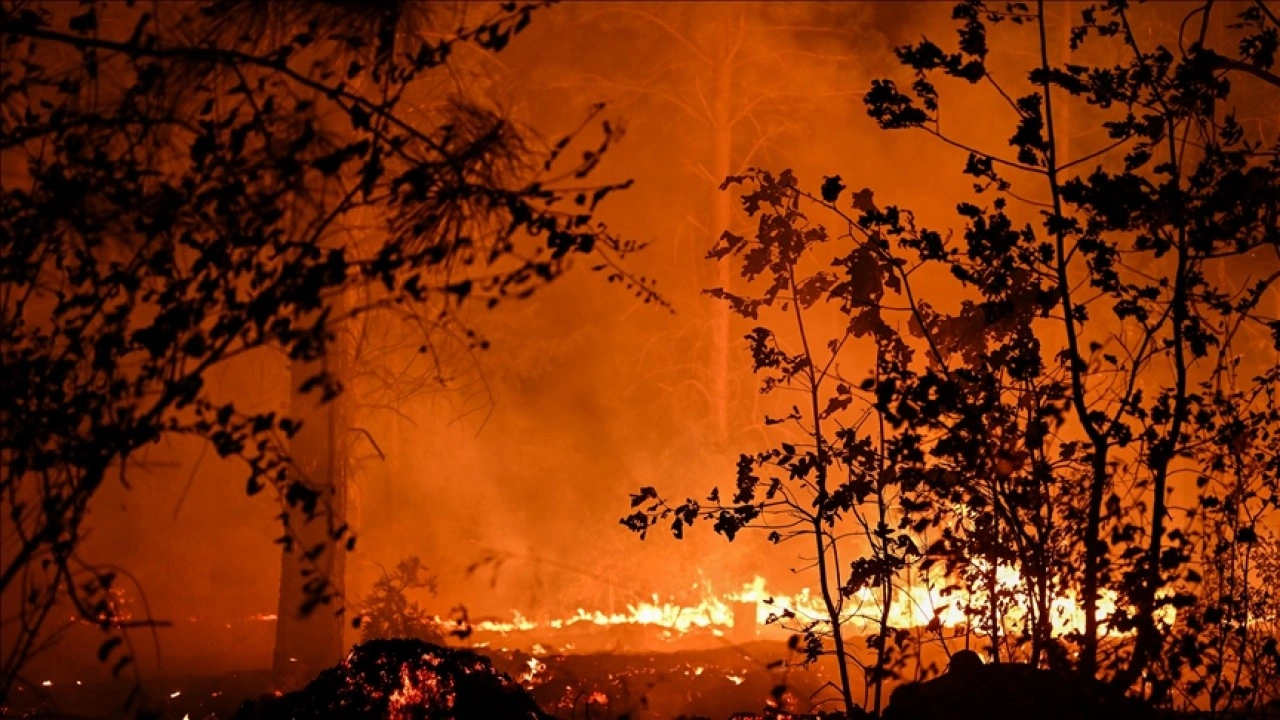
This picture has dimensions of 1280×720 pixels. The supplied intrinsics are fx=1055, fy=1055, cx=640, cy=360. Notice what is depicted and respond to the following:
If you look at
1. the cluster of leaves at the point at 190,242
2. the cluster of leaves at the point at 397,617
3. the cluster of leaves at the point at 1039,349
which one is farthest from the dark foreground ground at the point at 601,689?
the cluster of leaves at the point at 190,242

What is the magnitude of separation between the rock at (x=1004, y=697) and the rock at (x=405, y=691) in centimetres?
213

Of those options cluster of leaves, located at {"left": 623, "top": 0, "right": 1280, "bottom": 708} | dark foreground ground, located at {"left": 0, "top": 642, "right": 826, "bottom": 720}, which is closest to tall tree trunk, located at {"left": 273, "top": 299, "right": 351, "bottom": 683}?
dark foreground ground, located at {"left": 0, "top": 642, "right": 826, "bottom": 720}

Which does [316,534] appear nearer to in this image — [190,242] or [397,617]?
[397,617]

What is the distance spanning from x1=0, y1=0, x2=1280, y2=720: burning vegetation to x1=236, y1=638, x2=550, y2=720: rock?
1.0 inches

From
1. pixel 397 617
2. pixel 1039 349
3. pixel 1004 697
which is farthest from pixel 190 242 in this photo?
pixel 397 617

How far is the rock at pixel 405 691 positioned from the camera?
548 cm

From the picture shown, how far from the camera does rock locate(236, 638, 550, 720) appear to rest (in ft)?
18.0

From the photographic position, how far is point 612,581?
21.3 metres

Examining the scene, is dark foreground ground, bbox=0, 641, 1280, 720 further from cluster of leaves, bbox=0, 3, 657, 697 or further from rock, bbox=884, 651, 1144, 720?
cluster of leaves, bbox=0, 3, 657, 697

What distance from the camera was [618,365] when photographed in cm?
2702

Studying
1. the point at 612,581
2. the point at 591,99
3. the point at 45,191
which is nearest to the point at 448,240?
the point at 45,191

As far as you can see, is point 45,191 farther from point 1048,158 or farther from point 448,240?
point 1048,158

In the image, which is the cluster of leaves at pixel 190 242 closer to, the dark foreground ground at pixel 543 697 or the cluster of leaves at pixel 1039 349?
the dark foreground ground at pixel 543 697

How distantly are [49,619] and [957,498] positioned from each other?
15931 millimetres
